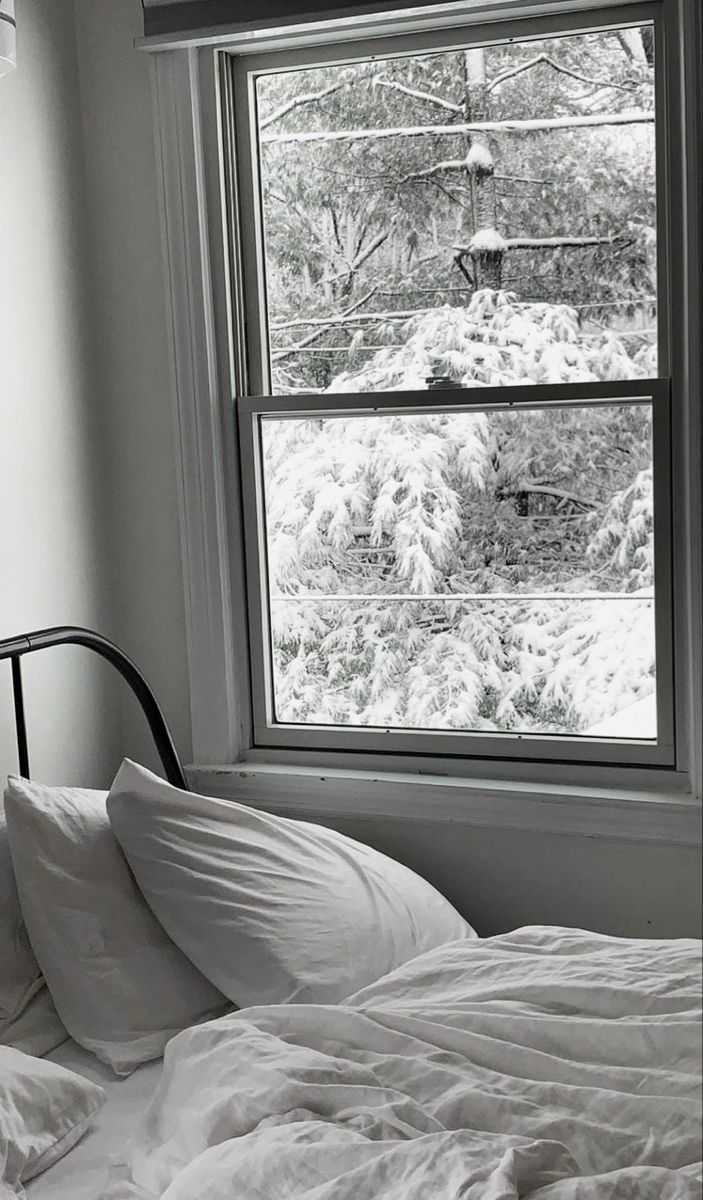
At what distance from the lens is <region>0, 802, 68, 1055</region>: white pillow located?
4.15 feet

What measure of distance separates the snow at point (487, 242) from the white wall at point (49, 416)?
0.68 metres

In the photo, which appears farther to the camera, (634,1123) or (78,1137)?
(78,1137)

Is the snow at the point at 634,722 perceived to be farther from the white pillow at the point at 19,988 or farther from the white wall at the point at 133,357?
the white pillow at the point at 19,988

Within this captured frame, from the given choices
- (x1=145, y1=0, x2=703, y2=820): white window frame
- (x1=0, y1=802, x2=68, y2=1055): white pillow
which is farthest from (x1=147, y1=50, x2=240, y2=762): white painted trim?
(x1=0, y1=802, x2=68, y2=1055): white pillow

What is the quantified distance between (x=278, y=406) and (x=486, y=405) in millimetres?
279

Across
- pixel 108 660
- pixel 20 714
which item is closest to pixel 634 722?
pixel 108 660

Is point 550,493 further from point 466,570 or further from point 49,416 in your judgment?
point 49,416

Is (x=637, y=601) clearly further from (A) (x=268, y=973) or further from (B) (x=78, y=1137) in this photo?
(B) (x=78, y=1137)

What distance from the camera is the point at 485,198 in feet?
1.76

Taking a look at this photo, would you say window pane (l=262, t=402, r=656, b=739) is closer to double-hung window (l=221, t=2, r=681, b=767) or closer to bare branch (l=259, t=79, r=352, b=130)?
double-hung window (l=221, t=2, r=681, b=767)

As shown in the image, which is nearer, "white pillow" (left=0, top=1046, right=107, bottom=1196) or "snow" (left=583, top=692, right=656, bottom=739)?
"snow" (left=583, top=692, right=656, bottom=739)

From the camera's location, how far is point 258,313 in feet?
2.83

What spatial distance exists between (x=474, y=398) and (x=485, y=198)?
13 cm

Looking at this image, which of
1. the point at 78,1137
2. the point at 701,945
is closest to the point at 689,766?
the point at 701,945
